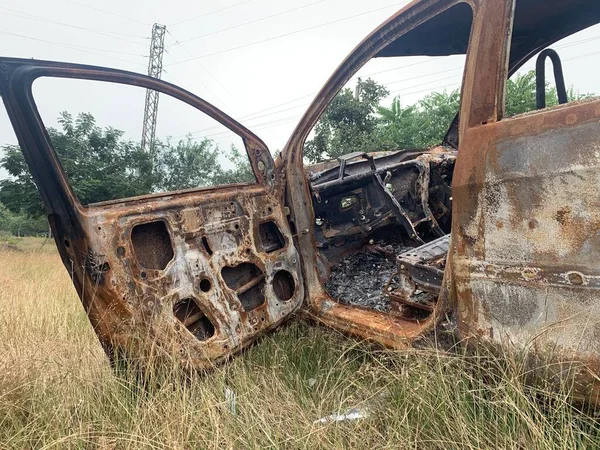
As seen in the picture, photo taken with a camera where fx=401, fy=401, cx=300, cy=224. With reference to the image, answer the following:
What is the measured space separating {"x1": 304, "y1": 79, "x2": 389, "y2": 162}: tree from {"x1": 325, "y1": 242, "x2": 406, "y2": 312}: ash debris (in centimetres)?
1413

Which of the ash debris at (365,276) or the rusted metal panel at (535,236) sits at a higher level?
the rusted metal panel at (535,236)

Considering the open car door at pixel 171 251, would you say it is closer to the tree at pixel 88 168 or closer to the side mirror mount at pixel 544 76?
the side mirror mount at pixel 544 76

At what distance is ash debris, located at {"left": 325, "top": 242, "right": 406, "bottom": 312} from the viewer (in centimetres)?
278

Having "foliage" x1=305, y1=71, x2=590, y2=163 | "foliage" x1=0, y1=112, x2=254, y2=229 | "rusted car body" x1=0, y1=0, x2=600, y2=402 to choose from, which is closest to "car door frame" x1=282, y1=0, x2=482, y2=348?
"rusted car body" x1=0, y1=0, x2=600, y2=402

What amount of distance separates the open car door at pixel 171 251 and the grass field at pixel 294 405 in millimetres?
241

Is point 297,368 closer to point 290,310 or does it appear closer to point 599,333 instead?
point 290,310

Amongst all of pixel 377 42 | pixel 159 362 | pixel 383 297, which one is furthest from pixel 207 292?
pixel 377 42

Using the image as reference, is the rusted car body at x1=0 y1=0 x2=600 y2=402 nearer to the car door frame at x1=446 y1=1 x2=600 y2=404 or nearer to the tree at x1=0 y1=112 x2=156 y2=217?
the car door frame at x1=446 y1=1 x2=600 y2=404

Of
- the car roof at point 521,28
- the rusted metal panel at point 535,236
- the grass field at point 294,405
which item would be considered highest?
the car roof at point 521,28

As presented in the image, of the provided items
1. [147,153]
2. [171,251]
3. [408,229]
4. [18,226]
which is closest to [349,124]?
[147,153]

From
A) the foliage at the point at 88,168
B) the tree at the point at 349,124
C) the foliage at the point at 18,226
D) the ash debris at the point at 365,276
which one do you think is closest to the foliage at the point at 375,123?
the tree at the point at 349,124

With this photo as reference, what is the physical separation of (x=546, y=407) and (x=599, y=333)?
0.45 m

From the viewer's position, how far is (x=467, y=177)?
1416mm

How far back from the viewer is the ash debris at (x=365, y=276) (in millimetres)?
2779
